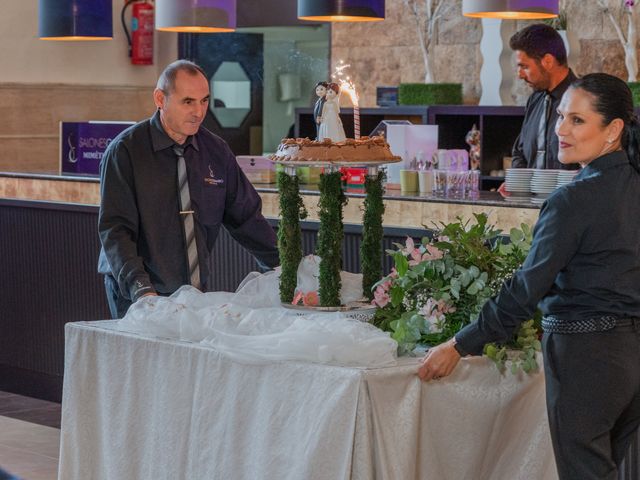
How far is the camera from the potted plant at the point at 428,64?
8.34 m

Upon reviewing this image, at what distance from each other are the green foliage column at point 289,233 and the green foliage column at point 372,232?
0.62 feet

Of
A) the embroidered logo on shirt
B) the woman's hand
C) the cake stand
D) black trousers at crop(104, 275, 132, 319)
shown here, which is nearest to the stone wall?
the embroidered logo on shirt

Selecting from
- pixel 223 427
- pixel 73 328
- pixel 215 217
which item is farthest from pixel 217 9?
pixel 223 427

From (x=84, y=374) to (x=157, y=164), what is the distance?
0.75 metres

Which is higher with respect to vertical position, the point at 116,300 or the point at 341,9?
the point at 341,9

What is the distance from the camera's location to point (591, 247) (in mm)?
2777

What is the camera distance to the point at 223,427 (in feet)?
10.4

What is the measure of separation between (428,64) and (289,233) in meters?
5.35

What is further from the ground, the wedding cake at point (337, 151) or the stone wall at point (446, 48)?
the stone wall at point (446, 48)

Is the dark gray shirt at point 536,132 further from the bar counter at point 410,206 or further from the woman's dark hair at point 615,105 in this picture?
the woman's dark hair at point 615,105

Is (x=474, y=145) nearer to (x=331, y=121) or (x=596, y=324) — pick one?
(x=331, y=121)

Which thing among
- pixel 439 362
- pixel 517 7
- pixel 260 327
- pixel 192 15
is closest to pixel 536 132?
pixel 517 7

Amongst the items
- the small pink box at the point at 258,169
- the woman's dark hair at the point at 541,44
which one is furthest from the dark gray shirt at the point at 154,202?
the woman's dark hair at the point at 541,44

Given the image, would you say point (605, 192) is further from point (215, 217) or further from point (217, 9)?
point (217, 9)
